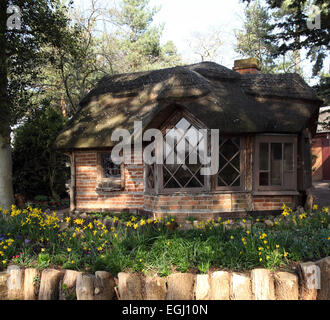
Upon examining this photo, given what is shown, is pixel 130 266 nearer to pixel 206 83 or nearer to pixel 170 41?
pixel 206 83

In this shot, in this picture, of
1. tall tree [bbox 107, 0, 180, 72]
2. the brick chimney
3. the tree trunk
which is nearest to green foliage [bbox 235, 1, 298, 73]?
tall tree [bbox 107, 0, 180, 72]

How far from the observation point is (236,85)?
1016 cm

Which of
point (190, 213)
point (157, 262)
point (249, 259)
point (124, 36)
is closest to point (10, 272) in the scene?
point (157, 262)

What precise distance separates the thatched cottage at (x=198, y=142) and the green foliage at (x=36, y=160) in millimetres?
3372

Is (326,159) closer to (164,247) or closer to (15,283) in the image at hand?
(164,247)

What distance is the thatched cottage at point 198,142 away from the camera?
8.62 m

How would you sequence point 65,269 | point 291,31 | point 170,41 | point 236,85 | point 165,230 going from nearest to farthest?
point 65,269 < point 165,230 < point 236,85 < point 291,31 < point 170,41

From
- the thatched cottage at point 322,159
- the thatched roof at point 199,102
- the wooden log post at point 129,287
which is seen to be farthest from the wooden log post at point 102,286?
the thatched cottage at point 322,159

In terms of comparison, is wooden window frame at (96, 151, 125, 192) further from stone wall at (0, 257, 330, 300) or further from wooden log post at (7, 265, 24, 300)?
stone wall at (0, 257, 330, 300)

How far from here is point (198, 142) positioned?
8.69 meters

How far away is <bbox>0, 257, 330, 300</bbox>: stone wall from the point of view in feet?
12.8

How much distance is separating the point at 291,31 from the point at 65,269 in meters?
11.8

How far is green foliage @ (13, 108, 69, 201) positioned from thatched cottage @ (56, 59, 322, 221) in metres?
3.37
